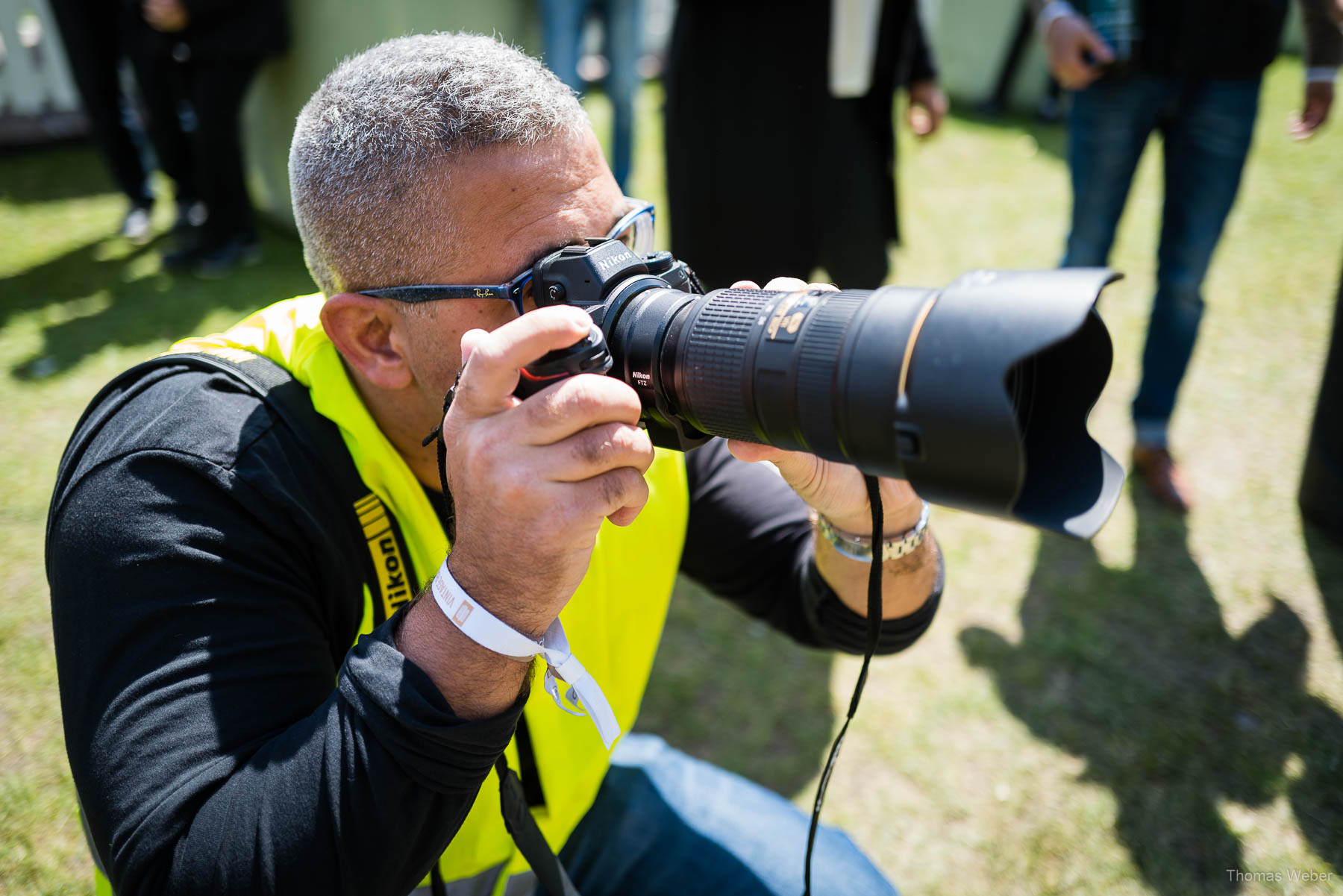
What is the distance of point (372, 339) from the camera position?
1.35m

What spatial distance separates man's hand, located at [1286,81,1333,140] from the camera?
2.92 m

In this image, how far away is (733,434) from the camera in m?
1.12

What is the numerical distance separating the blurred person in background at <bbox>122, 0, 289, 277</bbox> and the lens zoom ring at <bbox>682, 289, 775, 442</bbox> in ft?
14.6

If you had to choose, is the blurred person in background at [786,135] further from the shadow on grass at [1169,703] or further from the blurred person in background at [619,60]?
the blurred person in background at [619,60]

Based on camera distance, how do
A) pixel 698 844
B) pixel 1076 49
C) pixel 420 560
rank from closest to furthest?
1. pixel 420 560
2. pixel 698 844
3. pixel 1076 49

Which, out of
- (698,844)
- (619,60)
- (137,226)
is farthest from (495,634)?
(137,226)

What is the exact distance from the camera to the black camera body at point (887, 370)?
2.67 ft

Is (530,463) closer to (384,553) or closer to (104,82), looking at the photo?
(384,553)

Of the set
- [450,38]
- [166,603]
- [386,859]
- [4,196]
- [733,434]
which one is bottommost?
[4,196]

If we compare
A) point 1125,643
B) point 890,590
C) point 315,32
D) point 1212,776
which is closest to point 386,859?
point 890,590

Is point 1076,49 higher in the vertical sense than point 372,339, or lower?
higher

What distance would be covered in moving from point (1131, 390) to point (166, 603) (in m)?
4.01

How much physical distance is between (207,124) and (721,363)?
4.78 m

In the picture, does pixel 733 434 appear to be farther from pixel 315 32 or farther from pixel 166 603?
pixel 315 32
